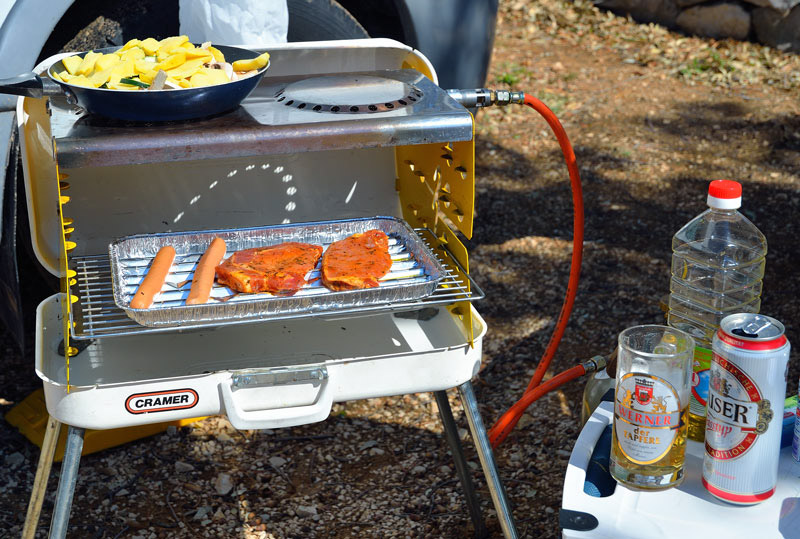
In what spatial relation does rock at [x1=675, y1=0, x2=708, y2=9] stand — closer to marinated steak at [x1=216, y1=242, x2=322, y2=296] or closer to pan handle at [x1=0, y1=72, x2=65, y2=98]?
marinated steak at [x1=216, y1=242, x2=322, y2=296]

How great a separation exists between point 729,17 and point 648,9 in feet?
1.95

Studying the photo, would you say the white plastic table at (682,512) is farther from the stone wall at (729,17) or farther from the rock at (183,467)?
the stone wall at (729,17)

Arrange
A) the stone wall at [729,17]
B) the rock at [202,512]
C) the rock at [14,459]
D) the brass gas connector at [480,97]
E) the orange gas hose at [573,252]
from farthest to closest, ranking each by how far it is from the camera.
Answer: the stone wall at [729,17] → the rock at [14,459] → the rock at [202,512] → the orange gas hose at [573,252] → the brass gas connector at [480,97]

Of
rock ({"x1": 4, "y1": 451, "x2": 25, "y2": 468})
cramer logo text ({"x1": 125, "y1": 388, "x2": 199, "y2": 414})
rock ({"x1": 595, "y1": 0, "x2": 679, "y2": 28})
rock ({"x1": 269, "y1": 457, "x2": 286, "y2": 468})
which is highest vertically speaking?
cramer logo text ({"x1": 125, "y1": 388, "x2": 199, "y2": 414})

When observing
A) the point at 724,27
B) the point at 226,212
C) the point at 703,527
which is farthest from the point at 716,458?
the point at 724,27

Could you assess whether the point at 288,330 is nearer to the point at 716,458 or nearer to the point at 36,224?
the point at 36,224

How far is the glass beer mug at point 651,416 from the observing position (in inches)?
58.5

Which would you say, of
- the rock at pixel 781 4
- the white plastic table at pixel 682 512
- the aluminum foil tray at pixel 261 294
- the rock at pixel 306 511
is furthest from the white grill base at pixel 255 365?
the rock at pixel 781 4

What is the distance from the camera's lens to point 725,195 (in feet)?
Answer: 5.23

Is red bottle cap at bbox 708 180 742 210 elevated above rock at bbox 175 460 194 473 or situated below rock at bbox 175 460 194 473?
above

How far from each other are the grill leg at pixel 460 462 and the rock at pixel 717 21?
471cm

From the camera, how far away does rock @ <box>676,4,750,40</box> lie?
591 centimetres

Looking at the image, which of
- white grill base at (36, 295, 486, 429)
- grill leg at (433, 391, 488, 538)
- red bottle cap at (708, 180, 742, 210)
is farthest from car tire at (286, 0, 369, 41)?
red bottle cap at (708, 180, 742, 210)

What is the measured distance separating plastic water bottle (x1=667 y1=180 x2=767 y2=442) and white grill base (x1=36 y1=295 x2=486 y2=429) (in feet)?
1.57
